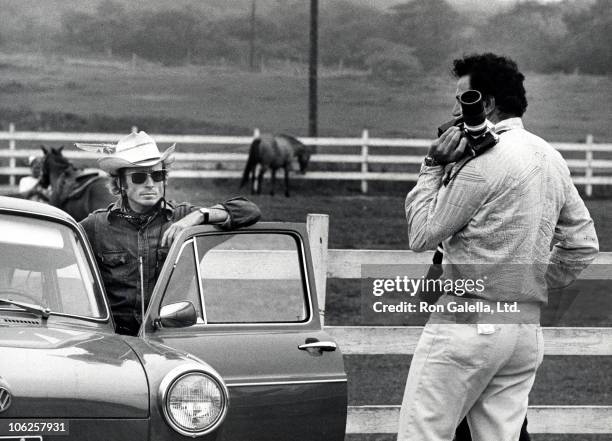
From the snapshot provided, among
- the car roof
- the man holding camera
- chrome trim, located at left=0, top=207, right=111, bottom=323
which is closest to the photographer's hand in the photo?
the man holding camera

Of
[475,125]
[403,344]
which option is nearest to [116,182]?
[475,125]

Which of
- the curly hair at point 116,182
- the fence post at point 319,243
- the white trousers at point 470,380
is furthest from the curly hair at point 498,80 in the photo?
the fence post at point 319,243

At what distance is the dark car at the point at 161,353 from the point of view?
155 inches

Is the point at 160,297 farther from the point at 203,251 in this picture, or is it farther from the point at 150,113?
the point at 150,113

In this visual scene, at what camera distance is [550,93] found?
2125 centimetres

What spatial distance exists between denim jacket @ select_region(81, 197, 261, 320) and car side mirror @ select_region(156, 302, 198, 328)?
2.18ft

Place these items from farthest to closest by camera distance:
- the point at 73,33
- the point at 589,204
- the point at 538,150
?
the point at 73,33 → the point at 589,204 → the point at 538,150

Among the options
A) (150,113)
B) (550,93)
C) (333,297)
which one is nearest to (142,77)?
(150,113)

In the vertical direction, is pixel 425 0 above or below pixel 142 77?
above

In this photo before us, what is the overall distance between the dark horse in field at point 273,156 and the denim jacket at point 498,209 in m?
17.6

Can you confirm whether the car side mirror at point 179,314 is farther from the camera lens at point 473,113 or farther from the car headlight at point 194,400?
the camera lens at point 473,113

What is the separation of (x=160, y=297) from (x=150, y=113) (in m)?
17.1

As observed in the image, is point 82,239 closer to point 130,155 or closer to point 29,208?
point 29,208

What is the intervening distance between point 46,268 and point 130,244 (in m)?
0.63
